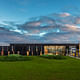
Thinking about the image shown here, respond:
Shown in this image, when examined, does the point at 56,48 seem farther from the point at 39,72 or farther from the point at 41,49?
the point at 39,72

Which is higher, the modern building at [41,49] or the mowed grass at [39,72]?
the modern building at [41,49]

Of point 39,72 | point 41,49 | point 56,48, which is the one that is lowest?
point 39,72

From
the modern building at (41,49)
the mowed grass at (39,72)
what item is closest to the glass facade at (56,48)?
the modern building at (41,49)

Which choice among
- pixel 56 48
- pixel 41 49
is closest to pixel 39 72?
pixel 56 48

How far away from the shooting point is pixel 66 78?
22.8 feet

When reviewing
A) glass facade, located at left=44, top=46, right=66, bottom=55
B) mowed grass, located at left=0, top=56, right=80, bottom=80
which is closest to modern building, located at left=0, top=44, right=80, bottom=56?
glass facade, located at left=44, top=46, right=66, bottom=55

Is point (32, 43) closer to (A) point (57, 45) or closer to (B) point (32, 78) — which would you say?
(A) point (57, 45)

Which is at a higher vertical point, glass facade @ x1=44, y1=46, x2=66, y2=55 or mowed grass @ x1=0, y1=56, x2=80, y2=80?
glass facade @ x1=44, y1=46, x2=66, y2=55

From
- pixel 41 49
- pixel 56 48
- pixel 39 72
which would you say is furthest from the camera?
pixel 41 49

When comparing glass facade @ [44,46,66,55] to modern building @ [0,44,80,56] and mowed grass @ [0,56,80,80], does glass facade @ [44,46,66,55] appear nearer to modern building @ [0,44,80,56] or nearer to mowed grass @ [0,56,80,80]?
modern building @ [0,44,80,56]

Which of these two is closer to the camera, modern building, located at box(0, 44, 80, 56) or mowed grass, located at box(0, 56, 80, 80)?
mowed grass, located at box(0, 56, 80, 80)

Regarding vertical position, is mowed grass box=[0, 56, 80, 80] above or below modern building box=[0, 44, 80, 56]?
below

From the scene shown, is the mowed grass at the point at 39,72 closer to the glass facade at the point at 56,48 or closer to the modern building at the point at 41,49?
the modern building at the point at 41,49

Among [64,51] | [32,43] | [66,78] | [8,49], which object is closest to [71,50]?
[64,51]
